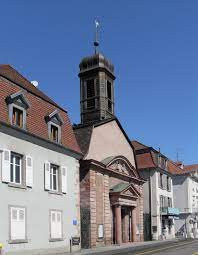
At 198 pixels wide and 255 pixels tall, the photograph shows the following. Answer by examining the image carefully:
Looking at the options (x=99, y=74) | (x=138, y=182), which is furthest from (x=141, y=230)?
(x=99, y=74)

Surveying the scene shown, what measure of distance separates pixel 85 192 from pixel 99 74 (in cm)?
1267

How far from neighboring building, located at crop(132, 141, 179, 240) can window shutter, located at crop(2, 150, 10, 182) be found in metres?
31.9

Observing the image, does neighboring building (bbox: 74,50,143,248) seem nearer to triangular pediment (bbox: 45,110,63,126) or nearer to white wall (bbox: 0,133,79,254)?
white wall (bbox: 0,133,79,254)

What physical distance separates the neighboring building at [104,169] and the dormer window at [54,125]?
6.07 metres

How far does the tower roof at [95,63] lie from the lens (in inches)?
1820

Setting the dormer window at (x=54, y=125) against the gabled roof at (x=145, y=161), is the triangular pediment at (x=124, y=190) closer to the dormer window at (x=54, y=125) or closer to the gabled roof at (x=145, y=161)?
the dormer window at (x=54, y=125)

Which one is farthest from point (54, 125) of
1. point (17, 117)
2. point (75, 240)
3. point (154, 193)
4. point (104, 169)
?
point (154, 193)

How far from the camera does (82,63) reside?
47.3m

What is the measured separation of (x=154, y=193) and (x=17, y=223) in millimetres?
32681

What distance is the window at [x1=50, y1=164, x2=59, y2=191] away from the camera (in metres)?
31.5

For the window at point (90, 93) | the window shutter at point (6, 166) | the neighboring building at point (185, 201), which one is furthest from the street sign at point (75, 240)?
the neighboring building at point (185, 201)

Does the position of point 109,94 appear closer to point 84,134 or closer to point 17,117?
point 84,134

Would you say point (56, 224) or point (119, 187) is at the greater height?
point (119, 187)

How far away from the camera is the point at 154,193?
57562 mm
